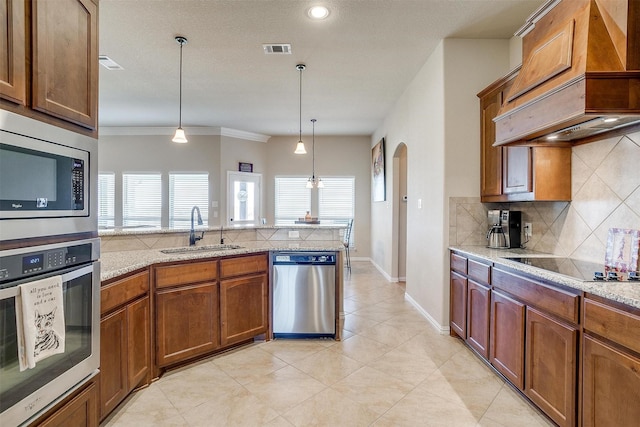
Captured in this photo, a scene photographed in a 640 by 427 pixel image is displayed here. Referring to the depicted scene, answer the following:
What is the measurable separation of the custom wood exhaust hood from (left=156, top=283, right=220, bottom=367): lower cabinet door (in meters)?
2.63

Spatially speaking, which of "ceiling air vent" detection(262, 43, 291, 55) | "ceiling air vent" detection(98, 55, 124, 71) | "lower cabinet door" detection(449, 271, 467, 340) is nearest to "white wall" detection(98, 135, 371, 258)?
"ceiling air vent" detection(98, 55, 124, 71)

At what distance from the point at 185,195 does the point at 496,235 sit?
594 cm

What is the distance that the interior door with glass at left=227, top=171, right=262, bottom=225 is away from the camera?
698cm

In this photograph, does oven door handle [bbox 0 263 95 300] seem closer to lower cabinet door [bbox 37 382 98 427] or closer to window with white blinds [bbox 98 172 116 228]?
lower cabinet door [bbox 37 382 98 427]

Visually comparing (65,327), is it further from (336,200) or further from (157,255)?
(336,200)

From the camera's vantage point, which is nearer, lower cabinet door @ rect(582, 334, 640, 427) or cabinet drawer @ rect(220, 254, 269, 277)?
lower cabinet door @ rect(582, 334, 640, 427)

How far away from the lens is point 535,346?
78.2 inches

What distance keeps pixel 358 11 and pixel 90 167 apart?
7.93ft

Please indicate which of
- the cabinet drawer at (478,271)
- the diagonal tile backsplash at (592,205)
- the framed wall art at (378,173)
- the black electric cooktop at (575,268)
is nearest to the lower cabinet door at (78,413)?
the black electric cooktop at (575,268)

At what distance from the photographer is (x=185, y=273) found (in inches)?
100

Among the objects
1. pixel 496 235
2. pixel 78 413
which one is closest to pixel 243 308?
pixel 78 413

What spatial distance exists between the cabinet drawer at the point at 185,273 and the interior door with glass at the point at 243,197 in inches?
171

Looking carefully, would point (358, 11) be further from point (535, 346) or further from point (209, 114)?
point (209, 114)

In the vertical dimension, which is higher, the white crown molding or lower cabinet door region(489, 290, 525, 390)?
the white crown molding
